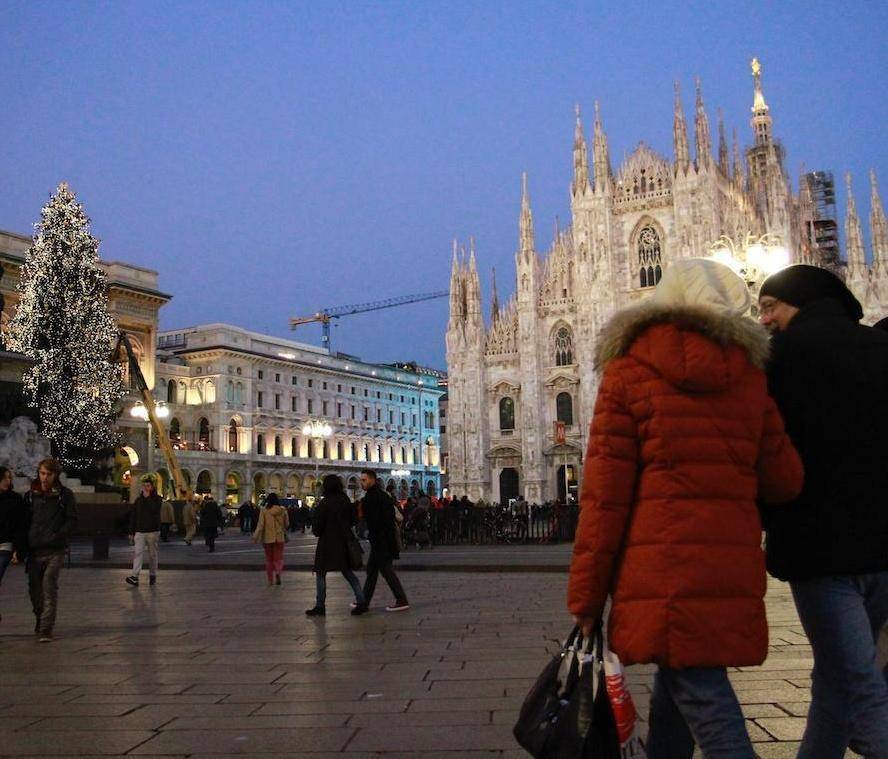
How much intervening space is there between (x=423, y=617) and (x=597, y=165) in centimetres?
4538

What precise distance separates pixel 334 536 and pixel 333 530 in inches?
2.5

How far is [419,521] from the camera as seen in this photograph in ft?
74.3

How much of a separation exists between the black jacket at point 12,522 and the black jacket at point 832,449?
7.01 m

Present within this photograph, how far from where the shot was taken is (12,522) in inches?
316

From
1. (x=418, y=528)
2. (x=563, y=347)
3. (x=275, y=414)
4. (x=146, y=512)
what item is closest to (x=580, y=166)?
(x=563, y=347)

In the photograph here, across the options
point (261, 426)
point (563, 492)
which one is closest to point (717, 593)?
point (563, 492)

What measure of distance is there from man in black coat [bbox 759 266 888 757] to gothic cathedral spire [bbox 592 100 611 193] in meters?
49.5

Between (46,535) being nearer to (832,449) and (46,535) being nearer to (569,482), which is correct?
(832,449)

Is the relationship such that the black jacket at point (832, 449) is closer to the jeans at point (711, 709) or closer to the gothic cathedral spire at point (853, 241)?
the jeans at point (711, 709)

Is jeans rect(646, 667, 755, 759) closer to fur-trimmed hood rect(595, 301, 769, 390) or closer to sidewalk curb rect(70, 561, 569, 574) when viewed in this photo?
fur-trimmed hood rect(595, 301, 769, 390)

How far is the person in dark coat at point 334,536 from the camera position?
945cm

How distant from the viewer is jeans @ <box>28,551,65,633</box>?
7.82 meters

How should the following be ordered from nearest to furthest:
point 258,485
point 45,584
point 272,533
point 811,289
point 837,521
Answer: point 837,521 < point 811,289 < point 45,584 < point 272,533 < point 258,485

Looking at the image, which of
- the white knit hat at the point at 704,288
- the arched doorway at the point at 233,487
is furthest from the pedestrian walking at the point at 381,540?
the arched doorway at the point at 233,487
